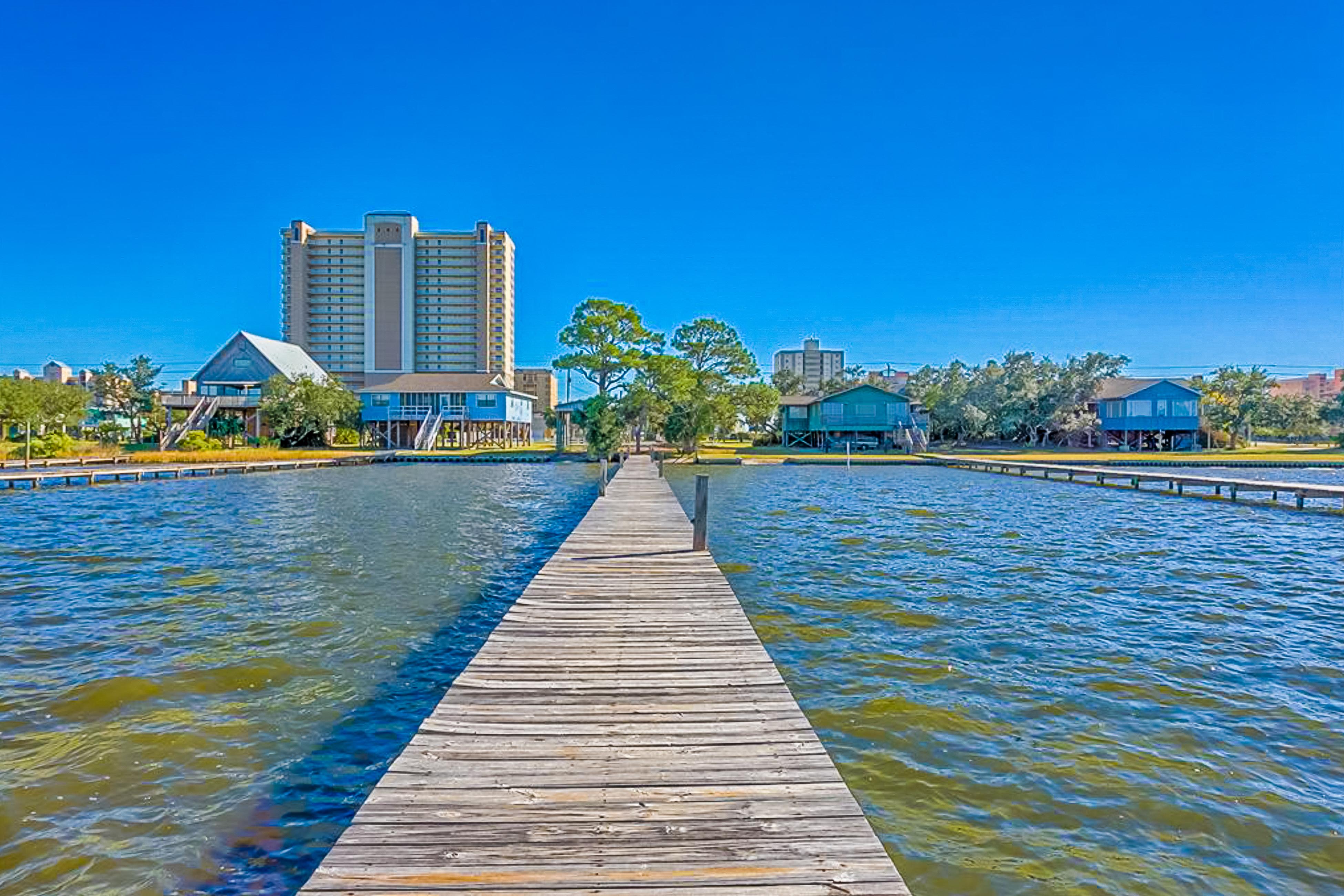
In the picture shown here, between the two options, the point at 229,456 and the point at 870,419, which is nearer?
the point at 229,456

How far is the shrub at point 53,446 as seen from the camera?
38562mm

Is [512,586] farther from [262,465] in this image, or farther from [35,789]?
[262,465]

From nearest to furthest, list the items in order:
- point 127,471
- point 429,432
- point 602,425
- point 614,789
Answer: point 614,789, point 127,471, point 602,425, point 429,432

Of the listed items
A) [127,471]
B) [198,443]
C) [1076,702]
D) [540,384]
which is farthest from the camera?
[540,384]

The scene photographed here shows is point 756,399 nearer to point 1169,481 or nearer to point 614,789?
point 1169,481

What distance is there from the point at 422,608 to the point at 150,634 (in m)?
3.20

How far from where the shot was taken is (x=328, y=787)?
5.26 meters

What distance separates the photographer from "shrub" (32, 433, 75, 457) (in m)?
38.6

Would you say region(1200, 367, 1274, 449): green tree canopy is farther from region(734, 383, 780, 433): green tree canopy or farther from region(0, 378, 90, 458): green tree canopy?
region(0, 378, 90, 458): green tree canopy

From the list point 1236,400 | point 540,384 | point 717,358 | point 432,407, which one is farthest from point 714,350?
point 540,384

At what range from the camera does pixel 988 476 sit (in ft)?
123

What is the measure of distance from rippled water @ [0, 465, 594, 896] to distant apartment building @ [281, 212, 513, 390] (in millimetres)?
83619

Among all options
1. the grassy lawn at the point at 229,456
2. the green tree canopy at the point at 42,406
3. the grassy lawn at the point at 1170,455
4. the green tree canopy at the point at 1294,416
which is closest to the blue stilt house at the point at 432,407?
the grassy lawn at the point at 229,456

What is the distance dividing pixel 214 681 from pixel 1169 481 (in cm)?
3331
